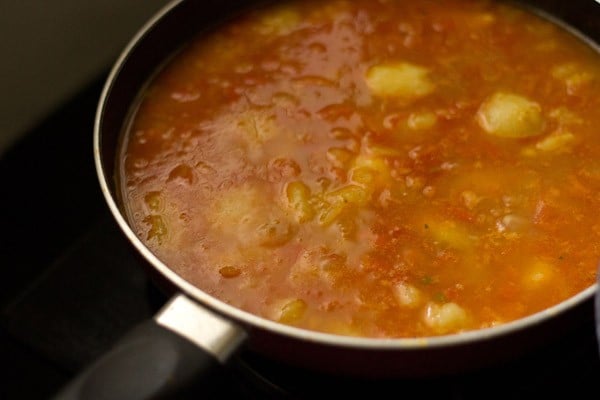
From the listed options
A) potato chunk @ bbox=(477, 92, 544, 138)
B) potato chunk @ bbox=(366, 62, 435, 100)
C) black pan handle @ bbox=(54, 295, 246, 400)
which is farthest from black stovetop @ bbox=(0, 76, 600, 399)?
potato chunk @ bbox=(366, 62, 435, 100)

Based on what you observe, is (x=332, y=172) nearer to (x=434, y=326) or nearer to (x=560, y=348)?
(x=434, y=326)

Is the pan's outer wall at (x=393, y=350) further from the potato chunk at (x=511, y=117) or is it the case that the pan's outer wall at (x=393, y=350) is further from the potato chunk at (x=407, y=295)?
the potato chunk at (x=511, y=117)

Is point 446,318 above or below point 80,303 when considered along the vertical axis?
above

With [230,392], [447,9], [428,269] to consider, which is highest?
[447,9]

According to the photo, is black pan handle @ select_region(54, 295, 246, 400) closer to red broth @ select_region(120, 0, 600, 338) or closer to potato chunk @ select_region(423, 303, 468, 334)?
red broth @ select_region(120, 0, 600, 338)

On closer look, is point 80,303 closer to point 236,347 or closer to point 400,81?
point 236,347

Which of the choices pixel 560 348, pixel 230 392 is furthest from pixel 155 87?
pixel 560 348

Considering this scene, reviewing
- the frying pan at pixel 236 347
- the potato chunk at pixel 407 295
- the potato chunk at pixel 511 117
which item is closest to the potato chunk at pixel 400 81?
the potato chunk at pixel 511 117

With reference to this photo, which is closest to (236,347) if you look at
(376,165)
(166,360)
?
(166,360)
